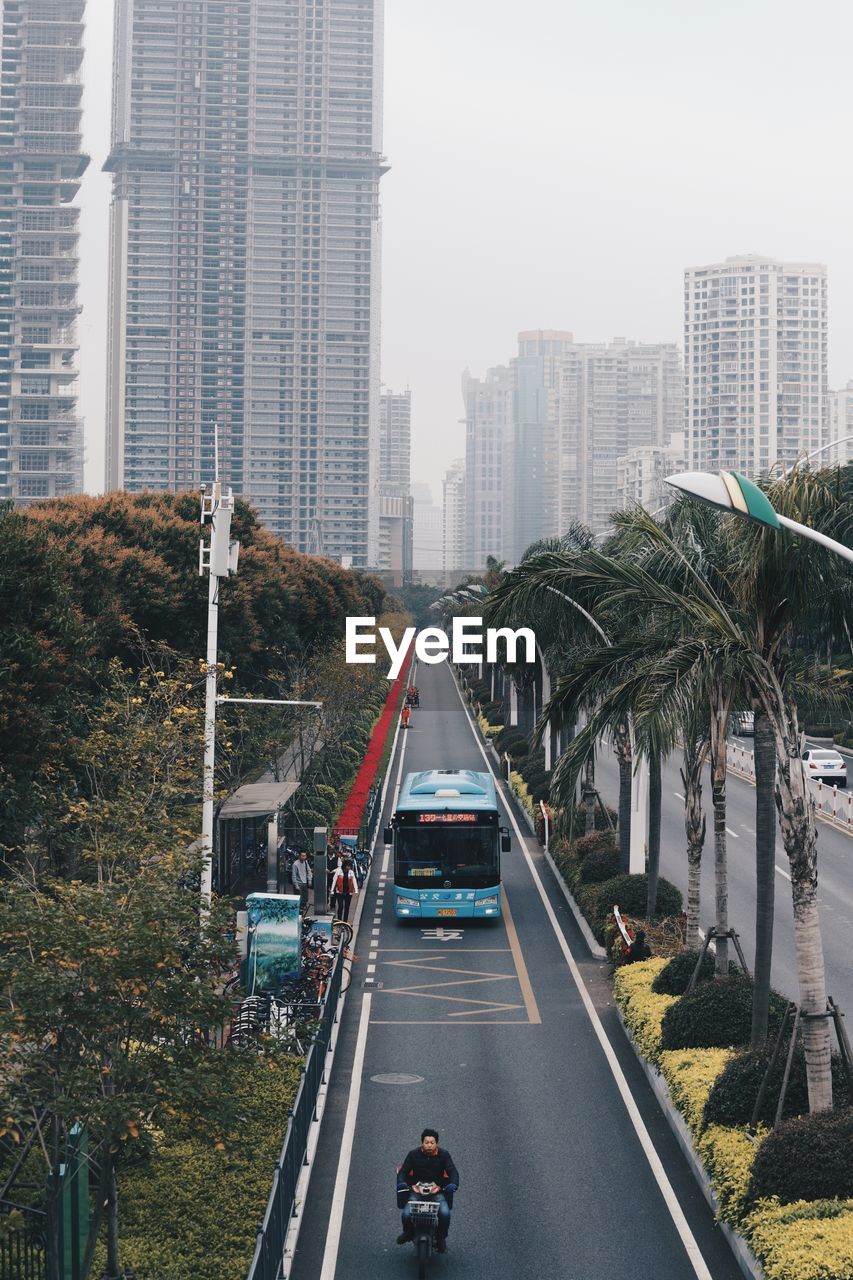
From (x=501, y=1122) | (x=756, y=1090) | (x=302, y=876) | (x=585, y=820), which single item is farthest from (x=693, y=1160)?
(x=585, y=820)

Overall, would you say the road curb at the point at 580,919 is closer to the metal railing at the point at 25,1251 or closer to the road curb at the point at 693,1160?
the road curb at the point at 693,1160

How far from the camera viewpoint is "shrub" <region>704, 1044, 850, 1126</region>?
1528cm

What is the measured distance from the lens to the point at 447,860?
1261 inches

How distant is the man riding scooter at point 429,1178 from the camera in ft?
45.9

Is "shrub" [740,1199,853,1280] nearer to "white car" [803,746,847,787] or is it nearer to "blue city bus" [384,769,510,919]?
"blue city bus" [384,769,510,919]

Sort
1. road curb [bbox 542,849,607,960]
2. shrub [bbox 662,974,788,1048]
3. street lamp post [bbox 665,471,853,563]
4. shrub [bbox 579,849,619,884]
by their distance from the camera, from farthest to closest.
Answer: shrub [bbox 579,849,619,884]
road curb [bbox 542,849,607,960]
shrub [bbox 662,974,788,1048]
street lamp post [bbox 665,471,853,563]

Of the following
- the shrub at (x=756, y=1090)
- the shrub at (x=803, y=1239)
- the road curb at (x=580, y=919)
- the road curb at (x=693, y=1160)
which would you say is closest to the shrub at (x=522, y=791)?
the road curb at (x=580, y=919)

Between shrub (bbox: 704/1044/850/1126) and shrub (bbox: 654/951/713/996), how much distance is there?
5104 mm

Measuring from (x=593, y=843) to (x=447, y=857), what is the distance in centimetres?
440

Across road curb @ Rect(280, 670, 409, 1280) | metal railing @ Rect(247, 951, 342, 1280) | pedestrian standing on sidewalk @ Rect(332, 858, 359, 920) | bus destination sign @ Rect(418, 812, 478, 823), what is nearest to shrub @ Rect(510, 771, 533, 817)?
bus destination sign @ Rect(418, 812, 478, 823)

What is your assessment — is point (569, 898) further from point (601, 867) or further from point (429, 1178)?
point (429, 1178)

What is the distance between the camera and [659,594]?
55.2 feet

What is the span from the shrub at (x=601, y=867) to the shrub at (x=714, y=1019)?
11.8 meters

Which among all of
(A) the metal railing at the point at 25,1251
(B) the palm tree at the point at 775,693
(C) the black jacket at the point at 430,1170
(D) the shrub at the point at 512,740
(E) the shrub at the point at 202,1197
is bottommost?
(D) the shrub at the point at 512,740
